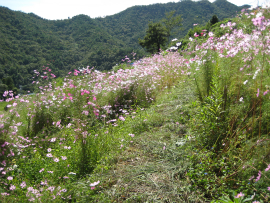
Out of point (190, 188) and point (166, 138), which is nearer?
point (190, 188)

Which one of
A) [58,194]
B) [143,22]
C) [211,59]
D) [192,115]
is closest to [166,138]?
[192,115]

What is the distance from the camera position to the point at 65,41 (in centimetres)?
6394

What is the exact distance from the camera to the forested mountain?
38.9 meters

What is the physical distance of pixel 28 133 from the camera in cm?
393

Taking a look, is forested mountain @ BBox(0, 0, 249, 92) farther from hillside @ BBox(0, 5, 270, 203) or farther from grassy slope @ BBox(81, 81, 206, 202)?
grassy slope @ BBox(81, 81, 206, 202)

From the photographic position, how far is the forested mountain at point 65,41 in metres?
38.9

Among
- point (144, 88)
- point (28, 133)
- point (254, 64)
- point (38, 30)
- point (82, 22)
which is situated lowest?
point (28, 133)

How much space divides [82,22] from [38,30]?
23.6 metres

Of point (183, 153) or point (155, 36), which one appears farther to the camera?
point (155, 36)

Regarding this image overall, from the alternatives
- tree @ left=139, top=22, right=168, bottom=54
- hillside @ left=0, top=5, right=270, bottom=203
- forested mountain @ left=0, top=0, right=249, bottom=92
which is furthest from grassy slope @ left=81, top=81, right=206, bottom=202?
tree @ left=139, top=22, right=168, bottom=54

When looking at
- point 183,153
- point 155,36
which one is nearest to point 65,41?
point 155,36

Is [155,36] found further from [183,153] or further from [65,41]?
[65,41]

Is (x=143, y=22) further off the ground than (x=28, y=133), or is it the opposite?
(x=143, y=22)

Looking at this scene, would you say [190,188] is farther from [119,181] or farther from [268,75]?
[268,75]
